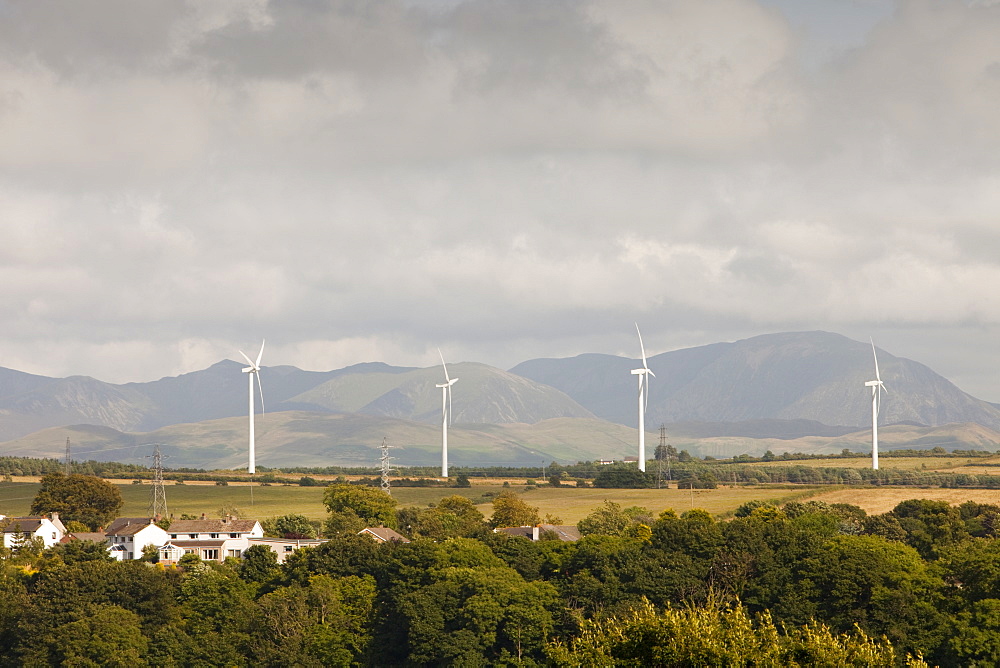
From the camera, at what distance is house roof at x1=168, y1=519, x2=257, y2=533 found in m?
175

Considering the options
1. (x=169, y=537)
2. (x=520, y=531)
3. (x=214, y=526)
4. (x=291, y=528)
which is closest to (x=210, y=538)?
(x=214, y=526)

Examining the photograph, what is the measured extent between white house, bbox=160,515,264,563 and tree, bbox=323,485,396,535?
1140 cm

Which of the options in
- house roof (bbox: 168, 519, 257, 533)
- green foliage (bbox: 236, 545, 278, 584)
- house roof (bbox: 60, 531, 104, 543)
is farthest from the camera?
house roof (bbox: 60, 531, 104, 543)

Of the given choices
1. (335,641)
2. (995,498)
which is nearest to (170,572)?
(335,641)

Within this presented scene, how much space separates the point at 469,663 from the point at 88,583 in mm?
45461

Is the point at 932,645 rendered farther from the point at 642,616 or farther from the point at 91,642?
the point at 91,642

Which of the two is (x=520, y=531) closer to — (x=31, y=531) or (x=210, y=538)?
(x=210, y=538)

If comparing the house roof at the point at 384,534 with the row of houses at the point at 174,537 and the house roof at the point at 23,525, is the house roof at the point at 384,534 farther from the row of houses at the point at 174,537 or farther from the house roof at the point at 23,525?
the house roof at the point at 23,525

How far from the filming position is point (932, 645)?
102812 mm

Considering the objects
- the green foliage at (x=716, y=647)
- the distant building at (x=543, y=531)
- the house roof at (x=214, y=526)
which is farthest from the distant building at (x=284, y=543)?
the green foliage at (x=716, y=647)

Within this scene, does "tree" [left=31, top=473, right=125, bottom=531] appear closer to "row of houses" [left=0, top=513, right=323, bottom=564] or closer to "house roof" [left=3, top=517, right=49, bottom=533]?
"row of houses" [left=0, top=513, right=323, bottom=564]

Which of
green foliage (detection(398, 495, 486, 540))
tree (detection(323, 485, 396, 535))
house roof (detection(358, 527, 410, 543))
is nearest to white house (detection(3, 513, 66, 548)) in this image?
tree (detection(323, 485, 396, 535))

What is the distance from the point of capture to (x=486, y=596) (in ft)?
399

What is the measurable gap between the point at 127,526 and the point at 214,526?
12.2 m
